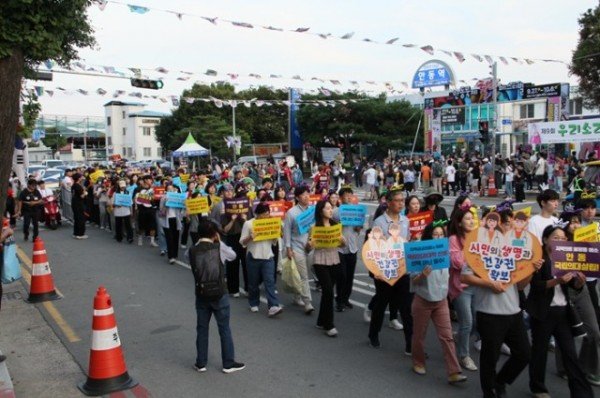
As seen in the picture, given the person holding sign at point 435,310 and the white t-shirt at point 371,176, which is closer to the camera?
the person holding sign at point 435,310

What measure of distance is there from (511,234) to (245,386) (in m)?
2.87

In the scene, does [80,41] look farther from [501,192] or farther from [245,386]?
[501,192]

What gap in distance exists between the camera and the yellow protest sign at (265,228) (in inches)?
320

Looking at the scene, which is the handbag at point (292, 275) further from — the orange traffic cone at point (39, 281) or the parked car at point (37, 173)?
the parked car at point (37, 173)

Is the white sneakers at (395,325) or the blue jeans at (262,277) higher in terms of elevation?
the blue jeans at (262,277)

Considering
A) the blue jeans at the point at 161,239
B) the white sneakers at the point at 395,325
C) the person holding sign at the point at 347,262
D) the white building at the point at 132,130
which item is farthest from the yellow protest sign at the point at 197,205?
the white building at the point at 132,130

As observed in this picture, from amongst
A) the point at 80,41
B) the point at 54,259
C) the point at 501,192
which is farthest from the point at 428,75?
the point at 54,259

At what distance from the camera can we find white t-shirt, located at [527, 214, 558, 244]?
683 centimetres

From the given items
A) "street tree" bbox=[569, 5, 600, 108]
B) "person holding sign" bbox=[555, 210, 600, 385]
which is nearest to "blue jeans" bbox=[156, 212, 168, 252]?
"person holding sign" bbox=[555, 210, 600, 385]

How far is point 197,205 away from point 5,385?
619cm

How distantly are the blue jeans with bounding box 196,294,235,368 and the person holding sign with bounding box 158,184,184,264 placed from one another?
20.9 feet

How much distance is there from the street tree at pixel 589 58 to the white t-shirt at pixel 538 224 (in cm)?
2807

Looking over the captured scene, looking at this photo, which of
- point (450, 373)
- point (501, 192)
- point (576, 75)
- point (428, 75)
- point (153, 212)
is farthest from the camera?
point (428, 75)

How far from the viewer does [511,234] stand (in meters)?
4.88
